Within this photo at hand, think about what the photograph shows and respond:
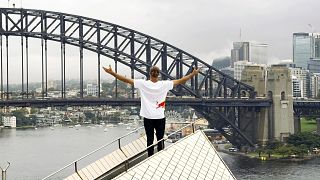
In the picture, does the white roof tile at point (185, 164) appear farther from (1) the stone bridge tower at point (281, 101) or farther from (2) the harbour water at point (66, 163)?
(1) the stone bridge tower at point (281, 101)

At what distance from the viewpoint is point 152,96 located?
942 centimetres

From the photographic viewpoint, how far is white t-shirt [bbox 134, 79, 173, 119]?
9422 mm

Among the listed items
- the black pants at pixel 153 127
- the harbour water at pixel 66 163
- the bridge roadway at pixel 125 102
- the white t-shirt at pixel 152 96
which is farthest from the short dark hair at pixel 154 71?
the bridge roadway at pixel 125 102

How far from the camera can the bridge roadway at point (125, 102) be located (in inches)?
1891

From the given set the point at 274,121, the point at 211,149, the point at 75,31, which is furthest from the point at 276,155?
the point at 211,149

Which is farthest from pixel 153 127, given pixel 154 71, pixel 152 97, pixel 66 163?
pixel 66 163

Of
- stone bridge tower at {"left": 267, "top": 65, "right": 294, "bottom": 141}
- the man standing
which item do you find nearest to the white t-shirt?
the man standing

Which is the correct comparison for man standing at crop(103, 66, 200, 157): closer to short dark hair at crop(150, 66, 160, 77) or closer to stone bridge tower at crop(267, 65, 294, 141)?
short dark hair at crop(150, 66, 160, 77)

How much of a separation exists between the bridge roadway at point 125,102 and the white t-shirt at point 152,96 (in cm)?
3884

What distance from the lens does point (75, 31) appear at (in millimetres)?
54125

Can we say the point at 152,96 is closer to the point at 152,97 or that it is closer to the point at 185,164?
the point at 152,97

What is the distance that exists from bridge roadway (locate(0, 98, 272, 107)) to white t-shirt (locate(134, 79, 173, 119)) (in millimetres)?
38843

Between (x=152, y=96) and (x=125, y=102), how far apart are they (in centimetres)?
4353

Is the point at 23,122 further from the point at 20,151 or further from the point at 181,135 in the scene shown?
the point at 181,135
